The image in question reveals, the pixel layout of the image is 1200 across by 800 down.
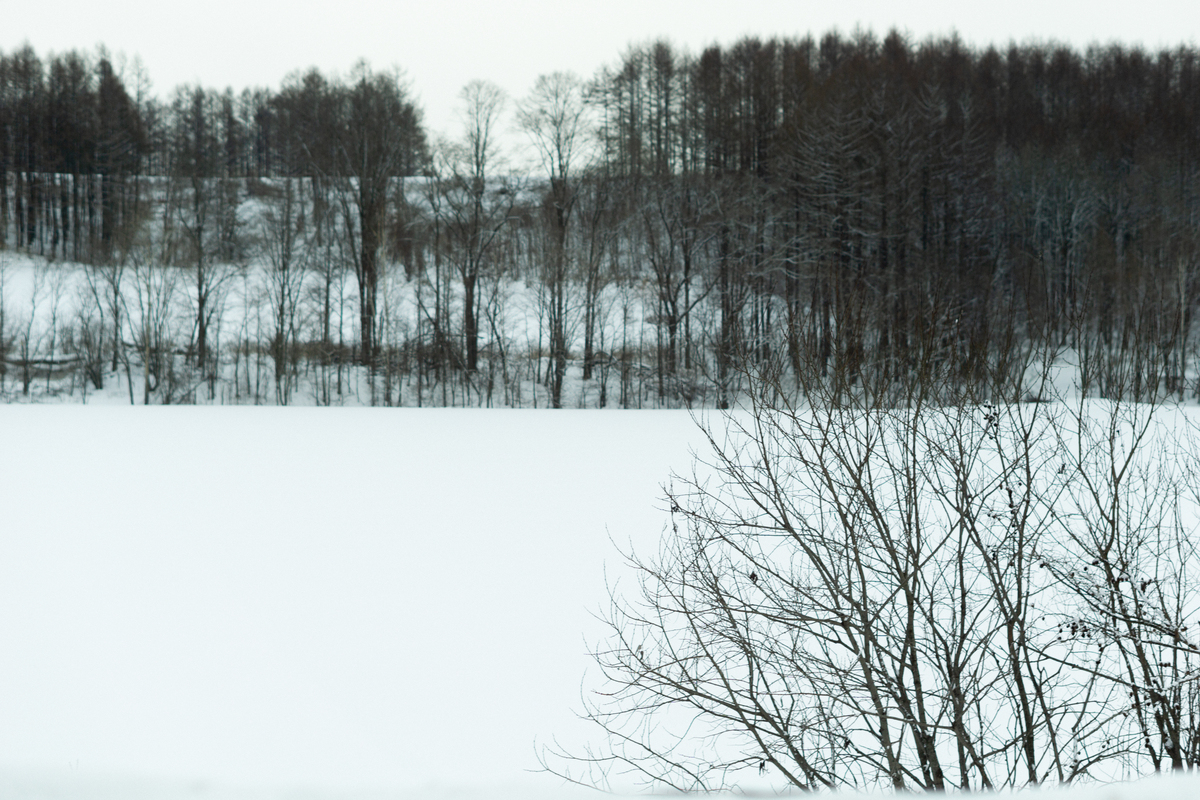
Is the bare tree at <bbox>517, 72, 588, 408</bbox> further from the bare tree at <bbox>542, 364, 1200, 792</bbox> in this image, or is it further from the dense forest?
the bare tree at <bbox>542, 364, 1200, 792</bbox>

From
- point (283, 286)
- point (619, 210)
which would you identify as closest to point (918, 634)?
point (619, 210)

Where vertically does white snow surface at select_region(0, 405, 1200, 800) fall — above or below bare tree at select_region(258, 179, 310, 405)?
below

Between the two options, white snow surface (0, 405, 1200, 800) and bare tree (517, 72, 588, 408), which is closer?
white snow surface (0, 405, 1200, 800)

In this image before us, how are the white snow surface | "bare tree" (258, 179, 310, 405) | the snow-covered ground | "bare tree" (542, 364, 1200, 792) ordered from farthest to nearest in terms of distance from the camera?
"bare tree" (258, 179, 310, 405), the snow-covered ground, the white snow surface, "bare tree" (542, 364, 1200, 792)

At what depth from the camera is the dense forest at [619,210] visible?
38.0m

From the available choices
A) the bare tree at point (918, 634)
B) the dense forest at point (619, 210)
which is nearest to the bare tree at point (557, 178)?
the dense forest at point (619, 210)

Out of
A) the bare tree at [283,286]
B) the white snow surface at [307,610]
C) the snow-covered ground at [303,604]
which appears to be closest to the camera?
the white snow surface at [307,610]

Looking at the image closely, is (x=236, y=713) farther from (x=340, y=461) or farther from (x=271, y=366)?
(x=271, y=366)

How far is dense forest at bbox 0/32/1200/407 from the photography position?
38000 millimetres

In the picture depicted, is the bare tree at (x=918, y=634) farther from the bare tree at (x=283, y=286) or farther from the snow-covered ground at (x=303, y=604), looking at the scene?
the bare tree at (x=283, y=286)

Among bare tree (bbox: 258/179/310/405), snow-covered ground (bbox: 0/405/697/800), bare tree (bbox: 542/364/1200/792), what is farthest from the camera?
bare tree (bbox: 258/179/310/405)

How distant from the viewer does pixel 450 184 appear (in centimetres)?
4197

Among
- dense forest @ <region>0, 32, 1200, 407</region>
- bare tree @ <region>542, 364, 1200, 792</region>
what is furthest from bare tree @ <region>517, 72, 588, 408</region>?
bare tree @ <region>542, 364, 1200, 792</region>

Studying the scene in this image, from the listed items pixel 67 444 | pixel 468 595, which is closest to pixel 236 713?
pixel 468 595
